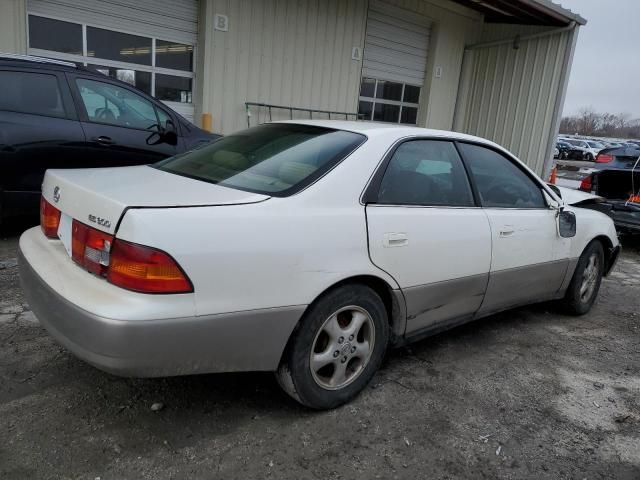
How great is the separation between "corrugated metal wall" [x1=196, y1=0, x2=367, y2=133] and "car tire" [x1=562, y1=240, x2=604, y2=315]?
237 inches

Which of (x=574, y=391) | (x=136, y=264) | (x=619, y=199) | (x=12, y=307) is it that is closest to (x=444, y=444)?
(x=574, y=391)

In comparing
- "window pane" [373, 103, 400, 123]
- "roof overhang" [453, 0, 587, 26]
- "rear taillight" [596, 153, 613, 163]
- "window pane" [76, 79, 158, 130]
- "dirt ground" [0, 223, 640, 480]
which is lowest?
"dirt ground" [0, 223, 640, 480]

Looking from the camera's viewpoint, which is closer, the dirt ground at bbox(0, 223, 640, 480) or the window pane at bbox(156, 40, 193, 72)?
the dirt ground at bbox(0, 223, 640, 480)

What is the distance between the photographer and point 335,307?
8.29ft

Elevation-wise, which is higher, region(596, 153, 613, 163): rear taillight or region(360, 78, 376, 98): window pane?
region(360, 78, 376, 98): window pane

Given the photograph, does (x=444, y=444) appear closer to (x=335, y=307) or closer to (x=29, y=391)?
(x=335, y=307)

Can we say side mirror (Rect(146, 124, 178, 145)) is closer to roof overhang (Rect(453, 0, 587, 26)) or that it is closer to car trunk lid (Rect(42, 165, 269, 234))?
car trunk lid (Rect(42, 165, 269, 234))

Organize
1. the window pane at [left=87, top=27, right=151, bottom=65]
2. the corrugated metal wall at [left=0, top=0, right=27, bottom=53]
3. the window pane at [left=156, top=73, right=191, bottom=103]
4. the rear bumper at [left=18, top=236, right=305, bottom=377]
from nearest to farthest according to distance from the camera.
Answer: the rear bumper at [left=18, top=236, right=305, bottom=377] < the corrugated metal wall at [left=0, top=0, right=27, bottom=53] < the window pane at [left=87, top=27, right=151, bottom=65] < the window pane at [left=156, top=73, right=191, bottom=103]

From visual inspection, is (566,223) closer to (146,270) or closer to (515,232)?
(515,232)

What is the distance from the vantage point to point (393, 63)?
11.1m

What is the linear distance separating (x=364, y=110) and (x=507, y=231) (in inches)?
315

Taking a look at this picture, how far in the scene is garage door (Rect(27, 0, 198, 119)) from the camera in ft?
23.0

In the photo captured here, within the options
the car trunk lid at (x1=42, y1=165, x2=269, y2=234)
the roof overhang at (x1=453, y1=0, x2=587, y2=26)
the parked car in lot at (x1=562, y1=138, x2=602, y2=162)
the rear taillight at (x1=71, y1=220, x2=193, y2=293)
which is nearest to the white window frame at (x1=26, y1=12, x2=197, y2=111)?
the car trunk lid at (x1=42, y1=165, x2=269, y2=234)

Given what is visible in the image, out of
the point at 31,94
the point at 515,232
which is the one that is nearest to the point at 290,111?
the point at 31,94
